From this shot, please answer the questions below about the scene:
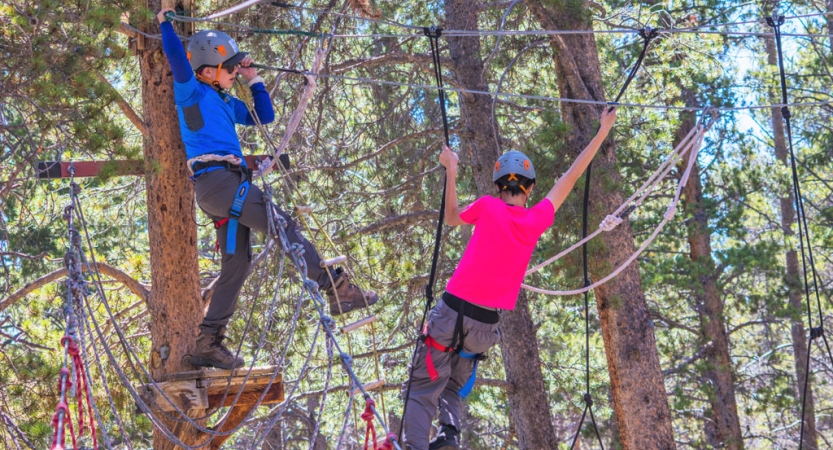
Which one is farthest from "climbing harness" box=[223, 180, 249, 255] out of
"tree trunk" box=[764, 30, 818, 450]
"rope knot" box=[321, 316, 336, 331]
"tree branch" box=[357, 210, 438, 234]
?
"tree trunk" box=[764, 30, 818, 450]

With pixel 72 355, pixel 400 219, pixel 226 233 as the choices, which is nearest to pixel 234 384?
pixel 226 233

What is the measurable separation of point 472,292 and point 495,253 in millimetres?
232

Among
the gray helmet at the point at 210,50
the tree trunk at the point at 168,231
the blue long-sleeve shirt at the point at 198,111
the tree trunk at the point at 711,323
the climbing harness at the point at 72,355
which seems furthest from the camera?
the tree trunk at the point at 711,323

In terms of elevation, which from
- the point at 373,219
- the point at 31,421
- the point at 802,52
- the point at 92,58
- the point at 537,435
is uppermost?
the point at 802,52

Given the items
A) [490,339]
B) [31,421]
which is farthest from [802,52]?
[31,421]

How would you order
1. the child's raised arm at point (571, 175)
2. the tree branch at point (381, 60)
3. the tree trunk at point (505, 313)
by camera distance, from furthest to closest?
the tree trunk at point (505, 313)
the tree branch at point (381, 60)
the child's raised arm at point (571, 175)

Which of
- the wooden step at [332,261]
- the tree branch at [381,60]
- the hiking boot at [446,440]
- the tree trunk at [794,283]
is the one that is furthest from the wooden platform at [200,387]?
the tree trunk at [794,283]

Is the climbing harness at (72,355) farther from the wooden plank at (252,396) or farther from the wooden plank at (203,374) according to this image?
the wooden plank at (252,396)

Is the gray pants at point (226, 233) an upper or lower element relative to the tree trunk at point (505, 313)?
lower

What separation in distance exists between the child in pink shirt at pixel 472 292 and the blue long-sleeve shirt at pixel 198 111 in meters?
1.24

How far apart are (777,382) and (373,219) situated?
21.1 ft

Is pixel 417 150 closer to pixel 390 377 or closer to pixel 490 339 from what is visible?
pixel 390 377

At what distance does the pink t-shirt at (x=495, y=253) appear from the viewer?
4.74m

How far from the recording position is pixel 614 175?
7.27 meters
